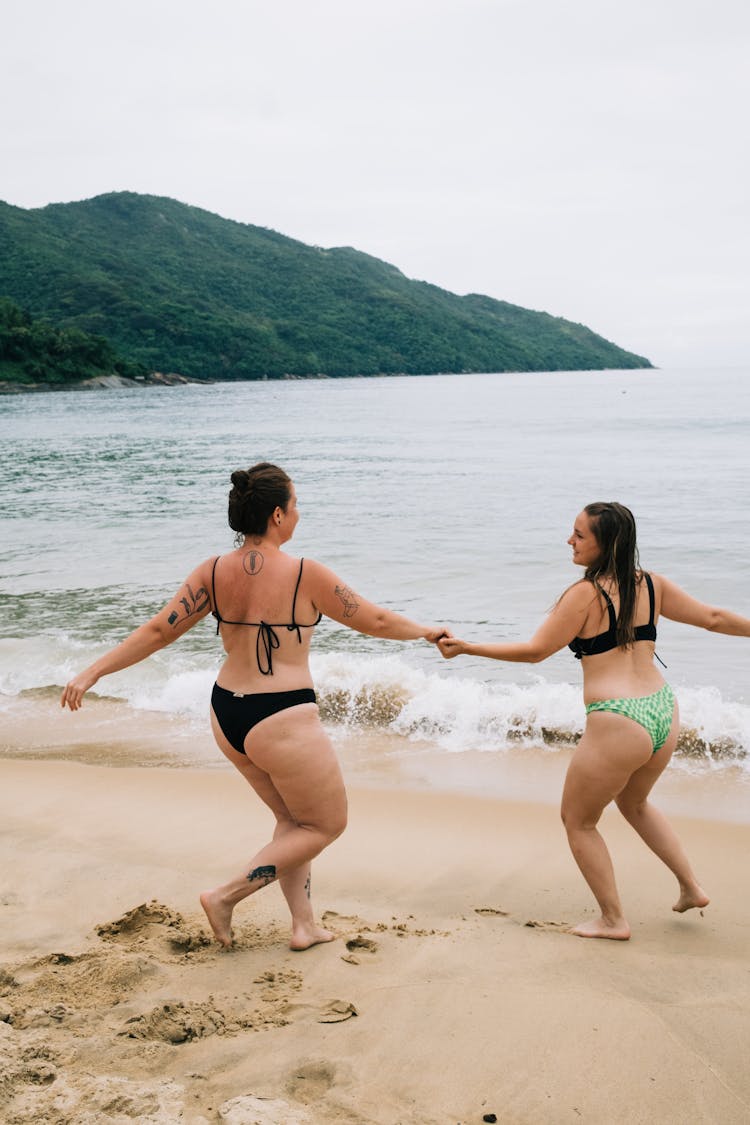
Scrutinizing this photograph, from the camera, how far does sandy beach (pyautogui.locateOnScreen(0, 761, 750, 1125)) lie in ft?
9.40

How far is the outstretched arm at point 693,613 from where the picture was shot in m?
3.93

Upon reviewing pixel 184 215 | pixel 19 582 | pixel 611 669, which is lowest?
pixel 19 582

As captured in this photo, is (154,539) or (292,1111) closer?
(292,1111)

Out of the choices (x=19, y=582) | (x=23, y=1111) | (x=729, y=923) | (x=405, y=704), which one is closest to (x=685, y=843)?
(x=729, y=923)

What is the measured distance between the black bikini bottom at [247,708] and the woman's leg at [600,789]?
3.75 ft

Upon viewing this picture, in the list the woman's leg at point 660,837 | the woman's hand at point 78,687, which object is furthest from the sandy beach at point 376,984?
the woman's hand at point 78,687

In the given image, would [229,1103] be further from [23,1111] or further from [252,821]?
[252,821]

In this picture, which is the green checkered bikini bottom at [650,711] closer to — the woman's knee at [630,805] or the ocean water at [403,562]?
the woman's knee at [630,805]

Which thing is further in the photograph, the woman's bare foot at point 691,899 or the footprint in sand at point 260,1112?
the woman's bare foot at point 691,899

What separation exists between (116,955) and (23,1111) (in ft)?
3.58

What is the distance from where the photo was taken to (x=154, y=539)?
17.2 m

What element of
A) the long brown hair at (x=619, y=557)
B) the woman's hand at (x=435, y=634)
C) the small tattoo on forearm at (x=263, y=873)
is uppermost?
the long brown hair at (x=619, y=557)

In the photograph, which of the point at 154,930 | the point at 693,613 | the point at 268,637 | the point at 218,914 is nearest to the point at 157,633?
the point at 268,637

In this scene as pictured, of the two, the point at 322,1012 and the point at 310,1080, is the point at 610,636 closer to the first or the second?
the point at 322,1012
